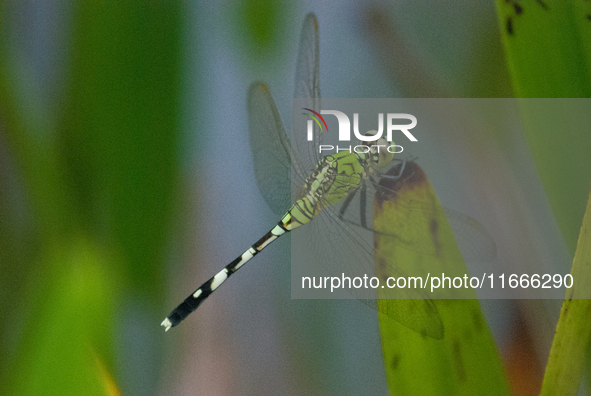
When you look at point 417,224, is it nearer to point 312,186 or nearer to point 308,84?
point 312,186

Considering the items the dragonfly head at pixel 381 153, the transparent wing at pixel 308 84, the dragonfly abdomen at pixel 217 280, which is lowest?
the dragonfly abdomen at pixel 217 280

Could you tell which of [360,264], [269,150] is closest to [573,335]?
[360,264]

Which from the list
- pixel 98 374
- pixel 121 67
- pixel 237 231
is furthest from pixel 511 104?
pixel 98 374

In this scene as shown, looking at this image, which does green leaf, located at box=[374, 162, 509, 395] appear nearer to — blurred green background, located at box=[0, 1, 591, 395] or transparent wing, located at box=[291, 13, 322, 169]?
blurred green background, located at box=[0, 1, 591, 395]

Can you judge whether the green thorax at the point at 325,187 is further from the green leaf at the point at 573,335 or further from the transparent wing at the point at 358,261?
the green leaf at the point at 573,335

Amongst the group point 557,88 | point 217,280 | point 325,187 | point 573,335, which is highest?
point 557,88

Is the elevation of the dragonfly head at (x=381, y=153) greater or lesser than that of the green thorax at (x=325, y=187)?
greater

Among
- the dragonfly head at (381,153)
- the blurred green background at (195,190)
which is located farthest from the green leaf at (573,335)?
the dragonfly head at (381,153)
